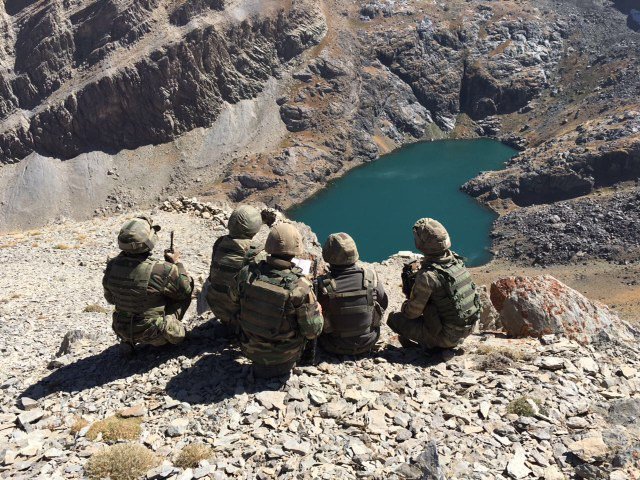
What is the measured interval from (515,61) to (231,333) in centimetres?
12580

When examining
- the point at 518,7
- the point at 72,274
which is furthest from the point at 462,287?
the point at 518,7

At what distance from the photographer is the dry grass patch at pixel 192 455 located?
722 centimetres

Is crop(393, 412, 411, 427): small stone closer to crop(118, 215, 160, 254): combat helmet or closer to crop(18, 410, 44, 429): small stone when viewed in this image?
crop(118, 215, 160, 254): combat helmet

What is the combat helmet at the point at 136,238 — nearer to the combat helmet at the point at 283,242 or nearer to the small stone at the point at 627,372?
the combat helmet at the point at 283,242

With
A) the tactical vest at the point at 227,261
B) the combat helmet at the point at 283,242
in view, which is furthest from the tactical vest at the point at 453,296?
the tactical vest at the point at 227,261

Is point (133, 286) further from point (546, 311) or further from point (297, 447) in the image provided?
point (546, 311)

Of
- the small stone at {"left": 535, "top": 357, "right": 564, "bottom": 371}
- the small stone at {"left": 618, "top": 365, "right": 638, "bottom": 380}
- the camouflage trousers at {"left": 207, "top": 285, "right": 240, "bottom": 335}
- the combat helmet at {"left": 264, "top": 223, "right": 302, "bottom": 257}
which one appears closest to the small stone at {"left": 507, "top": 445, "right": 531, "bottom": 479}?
the small stone at {"left": 535, "top": 357, "right": 564, "bottom": 371}

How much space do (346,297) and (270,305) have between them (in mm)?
1820

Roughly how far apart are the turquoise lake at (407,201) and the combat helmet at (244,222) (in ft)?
175

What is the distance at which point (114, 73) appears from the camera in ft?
294

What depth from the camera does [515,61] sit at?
119625mm

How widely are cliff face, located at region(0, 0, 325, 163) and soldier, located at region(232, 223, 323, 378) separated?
91.2 metres

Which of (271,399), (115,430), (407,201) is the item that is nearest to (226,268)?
(271,399)

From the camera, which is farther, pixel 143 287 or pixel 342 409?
pixel 143 287
